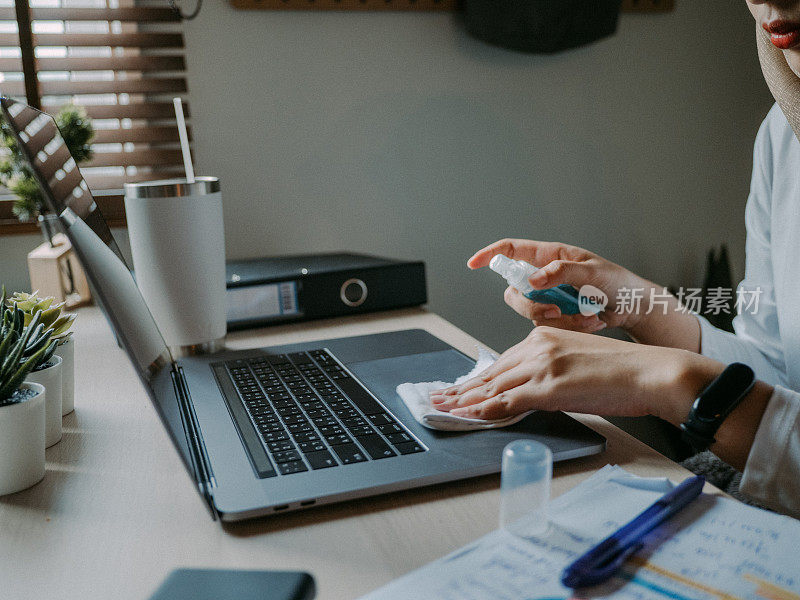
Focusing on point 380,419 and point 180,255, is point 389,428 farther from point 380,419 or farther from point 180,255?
point 180,255

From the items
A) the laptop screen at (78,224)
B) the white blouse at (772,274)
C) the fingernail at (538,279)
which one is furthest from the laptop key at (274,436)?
the white blouse at (772,274)

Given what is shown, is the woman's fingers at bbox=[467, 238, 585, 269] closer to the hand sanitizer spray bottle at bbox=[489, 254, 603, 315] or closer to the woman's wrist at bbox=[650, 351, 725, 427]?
the hand sanitizer spray bottle at bbox=[489, 254, 603, 315]

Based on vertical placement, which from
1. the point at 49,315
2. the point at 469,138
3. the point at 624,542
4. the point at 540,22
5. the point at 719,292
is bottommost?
the point at 719,292

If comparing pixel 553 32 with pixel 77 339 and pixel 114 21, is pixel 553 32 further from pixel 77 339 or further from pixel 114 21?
pixel 77 339

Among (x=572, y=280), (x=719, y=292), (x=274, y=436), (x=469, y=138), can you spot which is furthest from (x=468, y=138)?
(x=274, y=436)

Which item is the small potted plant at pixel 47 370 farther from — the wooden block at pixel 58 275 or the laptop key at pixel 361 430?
the wooden block at pixel 58 275

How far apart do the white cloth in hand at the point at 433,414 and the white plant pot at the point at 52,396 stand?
0.32 metres

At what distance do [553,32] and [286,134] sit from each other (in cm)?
62

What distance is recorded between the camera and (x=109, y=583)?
412 mm

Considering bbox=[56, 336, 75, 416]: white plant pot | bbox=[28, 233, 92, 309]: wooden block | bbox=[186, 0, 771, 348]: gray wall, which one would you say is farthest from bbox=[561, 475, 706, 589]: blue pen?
bbox=[186, 0, 771, 348]: gray wall

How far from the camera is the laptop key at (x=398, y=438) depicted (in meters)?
0.56

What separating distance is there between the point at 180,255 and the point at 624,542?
2.04ft

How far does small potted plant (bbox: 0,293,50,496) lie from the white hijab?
917 mm

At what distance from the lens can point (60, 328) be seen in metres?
0.68
